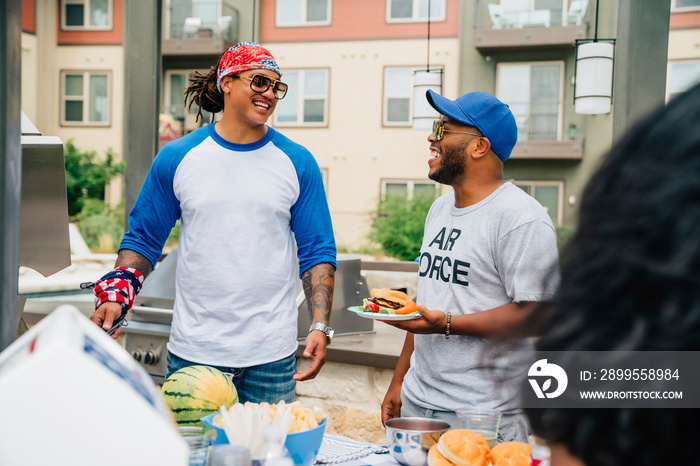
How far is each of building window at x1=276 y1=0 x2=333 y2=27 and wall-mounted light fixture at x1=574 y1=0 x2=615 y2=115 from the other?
13966mm

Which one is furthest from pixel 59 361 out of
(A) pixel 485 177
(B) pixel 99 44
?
(B) pixel 99 44

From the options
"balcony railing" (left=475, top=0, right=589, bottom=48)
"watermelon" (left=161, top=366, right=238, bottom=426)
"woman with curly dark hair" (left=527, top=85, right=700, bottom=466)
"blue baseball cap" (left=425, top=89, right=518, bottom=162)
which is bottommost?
"watermelon" (left=161, top=366, right=238, bottom=426)

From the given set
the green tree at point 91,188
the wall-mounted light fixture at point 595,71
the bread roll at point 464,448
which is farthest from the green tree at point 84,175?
the bread roll at point 464,448

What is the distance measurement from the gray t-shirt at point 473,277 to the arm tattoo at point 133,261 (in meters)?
1.04

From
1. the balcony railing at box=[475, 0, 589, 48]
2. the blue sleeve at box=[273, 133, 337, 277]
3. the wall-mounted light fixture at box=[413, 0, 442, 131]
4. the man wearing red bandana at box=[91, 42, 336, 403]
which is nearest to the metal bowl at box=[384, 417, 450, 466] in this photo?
the man wearing red bandana at box=[91, 42, 336, 403]

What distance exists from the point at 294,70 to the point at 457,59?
474 centimetres

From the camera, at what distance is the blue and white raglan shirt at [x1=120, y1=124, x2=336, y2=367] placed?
7.39ft

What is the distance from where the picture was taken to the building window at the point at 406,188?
56.4 ft

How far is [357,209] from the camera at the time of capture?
59.2 ft

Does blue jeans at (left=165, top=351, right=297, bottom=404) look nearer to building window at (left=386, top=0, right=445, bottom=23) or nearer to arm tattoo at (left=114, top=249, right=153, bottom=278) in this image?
arm tattoo at (left=114, top=249, right=153, bottom=278)

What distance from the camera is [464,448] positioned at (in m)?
1.31

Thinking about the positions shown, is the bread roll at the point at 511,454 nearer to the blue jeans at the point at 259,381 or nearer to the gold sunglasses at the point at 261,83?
the blue jeans at the point at 259,381

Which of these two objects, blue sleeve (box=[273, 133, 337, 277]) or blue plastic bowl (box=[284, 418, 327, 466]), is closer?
blue plastic bowl (box=[284, 418, 327, 466])

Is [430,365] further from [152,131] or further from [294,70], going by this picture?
[294,70]
